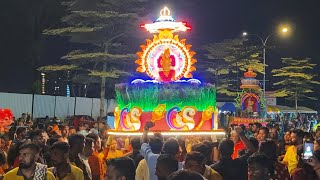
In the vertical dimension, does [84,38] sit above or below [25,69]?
above

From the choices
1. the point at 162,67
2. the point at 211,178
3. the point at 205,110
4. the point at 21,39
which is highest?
the point at 21,39

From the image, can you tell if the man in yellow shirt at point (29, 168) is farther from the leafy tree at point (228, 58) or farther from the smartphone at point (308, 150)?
the leafy tree at point (228, 58)

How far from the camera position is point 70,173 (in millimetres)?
5961

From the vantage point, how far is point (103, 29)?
29688mm

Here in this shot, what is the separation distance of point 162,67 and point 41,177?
10127 millimetres

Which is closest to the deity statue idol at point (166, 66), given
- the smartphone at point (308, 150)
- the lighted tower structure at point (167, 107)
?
the lighted tower structure at point (167, 107)

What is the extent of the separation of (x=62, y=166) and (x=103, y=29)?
24.3 m

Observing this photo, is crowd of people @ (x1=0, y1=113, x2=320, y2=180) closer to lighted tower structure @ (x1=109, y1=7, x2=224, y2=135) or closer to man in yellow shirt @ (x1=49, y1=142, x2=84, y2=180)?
man in yellow shirt @ (x1=49, y1=142, x2=84, y2=180)

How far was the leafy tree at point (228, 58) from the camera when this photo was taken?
3881 cm

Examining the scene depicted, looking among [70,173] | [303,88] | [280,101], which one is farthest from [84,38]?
[280,101]

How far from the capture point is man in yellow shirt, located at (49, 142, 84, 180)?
5.93 meters

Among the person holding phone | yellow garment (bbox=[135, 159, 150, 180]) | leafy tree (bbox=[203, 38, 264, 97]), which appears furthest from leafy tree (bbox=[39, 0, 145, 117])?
the person holding phone

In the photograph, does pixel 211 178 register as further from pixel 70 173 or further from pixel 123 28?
pixel 123 28

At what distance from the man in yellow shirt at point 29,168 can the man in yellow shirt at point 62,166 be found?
1.24ft
